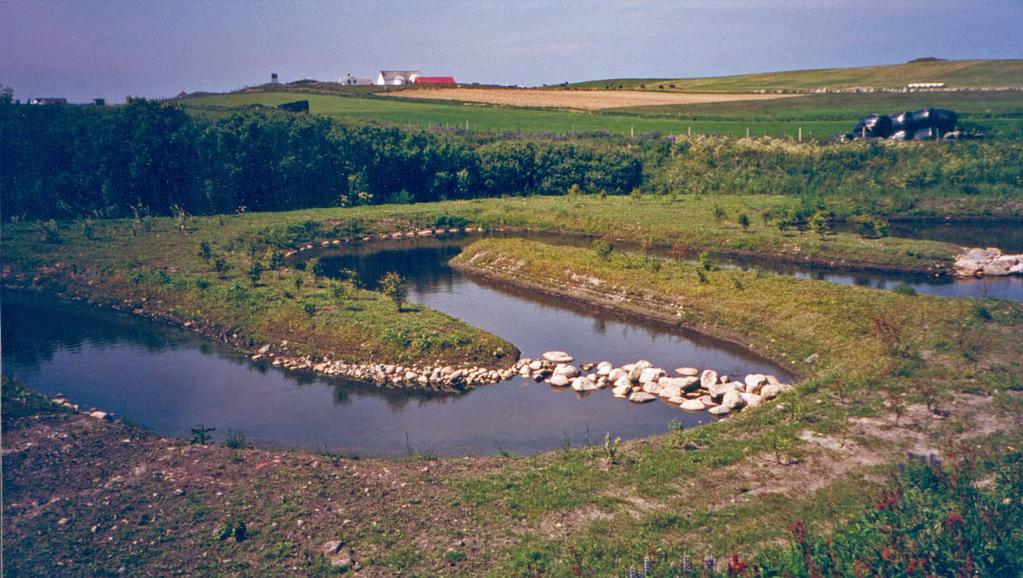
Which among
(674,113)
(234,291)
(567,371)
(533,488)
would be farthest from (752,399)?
(674,113)

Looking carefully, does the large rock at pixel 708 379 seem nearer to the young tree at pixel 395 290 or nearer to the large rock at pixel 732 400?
the large rock at pixel 732 400

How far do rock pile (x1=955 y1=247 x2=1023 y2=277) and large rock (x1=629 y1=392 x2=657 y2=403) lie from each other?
22.4m

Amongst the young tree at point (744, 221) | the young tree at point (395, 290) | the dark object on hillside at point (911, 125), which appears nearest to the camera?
the young tree at point (395, 290)

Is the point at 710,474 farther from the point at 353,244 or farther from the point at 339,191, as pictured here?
the point at 339,191

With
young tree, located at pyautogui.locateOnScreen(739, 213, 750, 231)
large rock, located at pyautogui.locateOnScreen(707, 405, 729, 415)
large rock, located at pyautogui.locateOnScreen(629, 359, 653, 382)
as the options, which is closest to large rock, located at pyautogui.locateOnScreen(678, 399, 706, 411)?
large rock, located at pyautogui.locateOnScreen(707, 405, 729, 415)

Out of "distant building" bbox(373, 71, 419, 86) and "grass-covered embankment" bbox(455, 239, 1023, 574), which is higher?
"distant building" bbox(373, 71, 419, 86)

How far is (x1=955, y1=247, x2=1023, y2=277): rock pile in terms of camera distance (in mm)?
36344

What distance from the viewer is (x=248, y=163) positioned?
63656 mm

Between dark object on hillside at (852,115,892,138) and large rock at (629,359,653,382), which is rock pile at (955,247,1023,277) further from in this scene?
dark object on hillside at (852,115,892,138)

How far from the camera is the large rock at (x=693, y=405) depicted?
23.3 metres

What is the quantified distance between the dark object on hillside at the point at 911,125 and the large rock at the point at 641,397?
50.5 m

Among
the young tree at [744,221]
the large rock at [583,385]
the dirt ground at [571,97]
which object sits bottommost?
the large rock at [583,385]

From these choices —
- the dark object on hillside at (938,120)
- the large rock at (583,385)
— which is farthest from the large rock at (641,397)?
the dark object on hillside at (938,120)

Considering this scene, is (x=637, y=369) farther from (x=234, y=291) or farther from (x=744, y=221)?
(x=744, y=221)
